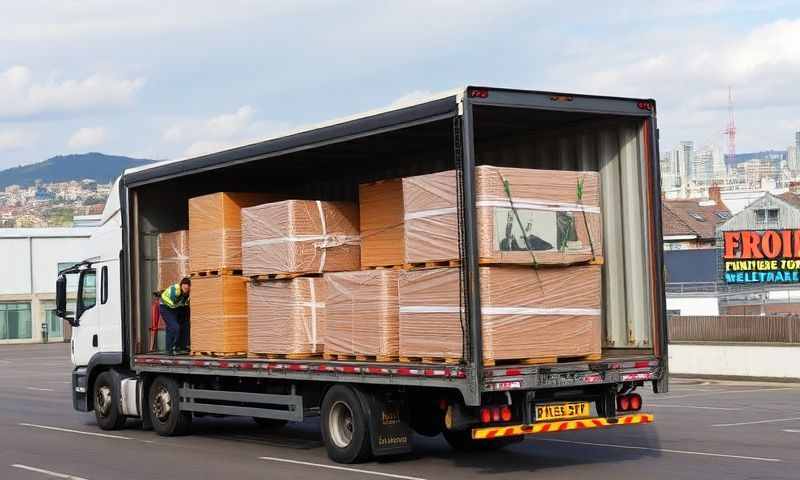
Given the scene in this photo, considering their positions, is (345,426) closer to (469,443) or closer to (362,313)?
(362,313)

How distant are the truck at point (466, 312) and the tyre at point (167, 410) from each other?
0.02 meters

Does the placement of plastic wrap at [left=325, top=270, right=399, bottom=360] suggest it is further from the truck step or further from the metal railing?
the metal railing

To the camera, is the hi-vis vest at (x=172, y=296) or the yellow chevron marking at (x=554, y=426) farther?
the hi-vis vest at (x=172, y=296)

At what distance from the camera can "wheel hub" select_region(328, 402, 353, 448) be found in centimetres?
1273

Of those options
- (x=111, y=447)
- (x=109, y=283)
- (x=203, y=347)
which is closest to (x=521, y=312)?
(x=203, y=347)

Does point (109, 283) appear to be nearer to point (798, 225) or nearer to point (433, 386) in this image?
point (433, 386)

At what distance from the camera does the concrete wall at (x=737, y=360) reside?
1171 inches

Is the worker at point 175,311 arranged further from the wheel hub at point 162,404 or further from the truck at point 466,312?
the wheel hub at point 162,404

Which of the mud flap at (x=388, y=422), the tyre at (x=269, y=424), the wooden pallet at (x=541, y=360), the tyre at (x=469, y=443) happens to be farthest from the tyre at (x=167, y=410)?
the wooden pallet at (x=541, y=360)

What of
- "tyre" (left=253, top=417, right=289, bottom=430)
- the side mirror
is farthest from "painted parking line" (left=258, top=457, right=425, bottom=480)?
the side mirror

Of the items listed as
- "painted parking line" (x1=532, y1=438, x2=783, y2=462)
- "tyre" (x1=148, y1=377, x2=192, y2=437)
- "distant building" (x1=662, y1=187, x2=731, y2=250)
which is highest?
"distant building" (x1=662, y1=187, x2=731, y2=250)

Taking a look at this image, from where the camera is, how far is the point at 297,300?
13.6m

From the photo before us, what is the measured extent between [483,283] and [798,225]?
7145cm

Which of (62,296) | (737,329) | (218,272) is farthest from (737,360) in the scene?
(218,272)
